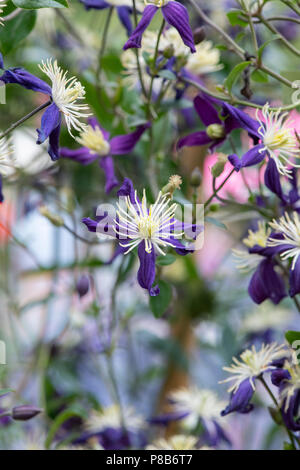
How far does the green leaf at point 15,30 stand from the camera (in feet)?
1.52

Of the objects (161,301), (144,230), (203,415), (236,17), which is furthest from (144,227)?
(203,415)

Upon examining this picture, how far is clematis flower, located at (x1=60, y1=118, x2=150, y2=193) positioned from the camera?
1.64 feet

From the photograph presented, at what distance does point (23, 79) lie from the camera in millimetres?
356

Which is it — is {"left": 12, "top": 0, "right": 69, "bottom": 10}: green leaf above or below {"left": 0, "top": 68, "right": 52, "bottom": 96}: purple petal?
above

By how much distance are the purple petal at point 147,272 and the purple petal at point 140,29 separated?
0.14 m

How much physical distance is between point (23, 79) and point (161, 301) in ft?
0.69

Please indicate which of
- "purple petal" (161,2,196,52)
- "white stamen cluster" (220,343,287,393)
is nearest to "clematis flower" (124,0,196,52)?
"purple petal" (161,2,196,52)

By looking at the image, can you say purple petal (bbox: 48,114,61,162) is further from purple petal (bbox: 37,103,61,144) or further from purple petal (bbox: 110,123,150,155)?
purple petal (bbox: 110,123,150,155)

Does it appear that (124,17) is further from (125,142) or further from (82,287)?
(82,287)

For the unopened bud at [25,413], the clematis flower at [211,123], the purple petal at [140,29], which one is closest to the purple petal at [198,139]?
the clematis flower at [211,123]

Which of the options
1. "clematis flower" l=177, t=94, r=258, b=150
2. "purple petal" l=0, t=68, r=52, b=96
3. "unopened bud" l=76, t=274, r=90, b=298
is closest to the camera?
"purple petal" l=0, t=68, r=52, b=96

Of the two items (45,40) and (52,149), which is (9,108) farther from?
(52,149)

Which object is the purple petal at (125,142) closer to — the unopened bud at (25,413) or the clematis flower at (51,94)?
the clematis flower at (51,94)

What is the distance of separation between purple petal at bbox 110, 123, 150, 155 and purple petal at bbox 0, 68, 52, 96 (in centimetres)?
14
